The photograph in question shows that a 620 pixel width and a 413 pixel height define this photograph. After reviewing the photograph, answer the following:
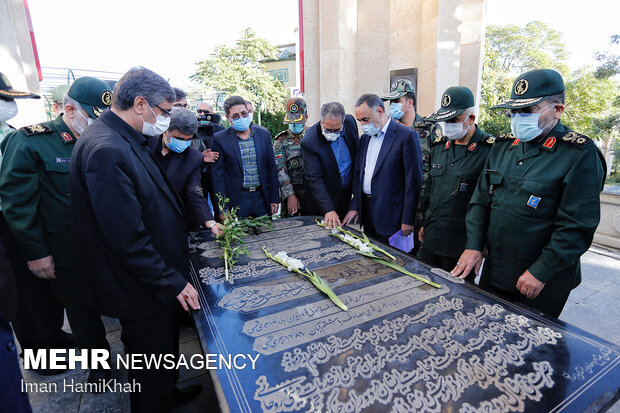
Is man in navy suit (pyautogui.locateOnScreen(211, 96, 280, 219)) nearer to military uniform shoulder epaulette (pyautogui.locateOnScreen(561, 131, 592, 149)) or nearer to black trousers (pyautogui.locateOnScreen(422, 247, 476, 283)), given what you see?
black trousers (pyautogui.locateOnScreen(422, 247, 476, 283))

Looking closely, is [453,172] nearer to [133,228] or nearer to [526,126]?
[526,126]

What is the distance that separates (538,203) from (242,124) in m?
2.80

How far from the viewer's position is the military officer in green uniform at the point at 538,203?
1709 mm

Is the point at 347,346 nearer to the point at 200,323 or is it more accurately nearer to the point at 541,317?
the point at 200,323

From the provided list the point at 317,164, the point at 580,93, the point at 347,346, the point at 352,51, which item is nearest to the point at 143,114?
the point at 347,346

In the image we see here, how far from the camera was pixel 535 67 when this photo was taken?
2567 cm

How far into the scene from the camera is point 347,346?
4.18ft

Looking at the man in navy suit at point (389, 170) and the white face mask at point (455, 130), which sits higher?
the white face mask at point (455, 130)

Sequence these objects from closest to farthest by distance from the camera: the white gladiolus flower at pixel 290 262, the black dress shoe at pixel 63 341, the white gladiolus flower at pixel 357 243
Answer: the white gladiolus flower at pixel 290 262
the white gladiolus flower at pixel 357 243
the black dress shoe at pixel 63 341

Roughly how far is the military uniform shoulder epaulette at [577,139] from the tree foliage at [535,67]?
11108 millimetres

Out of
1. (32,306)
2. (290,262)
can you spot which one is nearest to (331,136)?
(290,262)

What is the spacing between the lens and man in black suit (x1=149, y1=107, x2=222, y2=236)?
2852 mm

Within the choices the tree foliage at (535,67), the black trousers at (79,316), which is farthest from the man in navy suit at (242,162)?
the tree foliage at (535,67)

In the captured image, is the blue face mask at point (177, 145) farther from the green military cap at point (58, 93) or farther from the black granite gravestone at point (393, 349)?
the black granite gravestone at point (393, 349)
